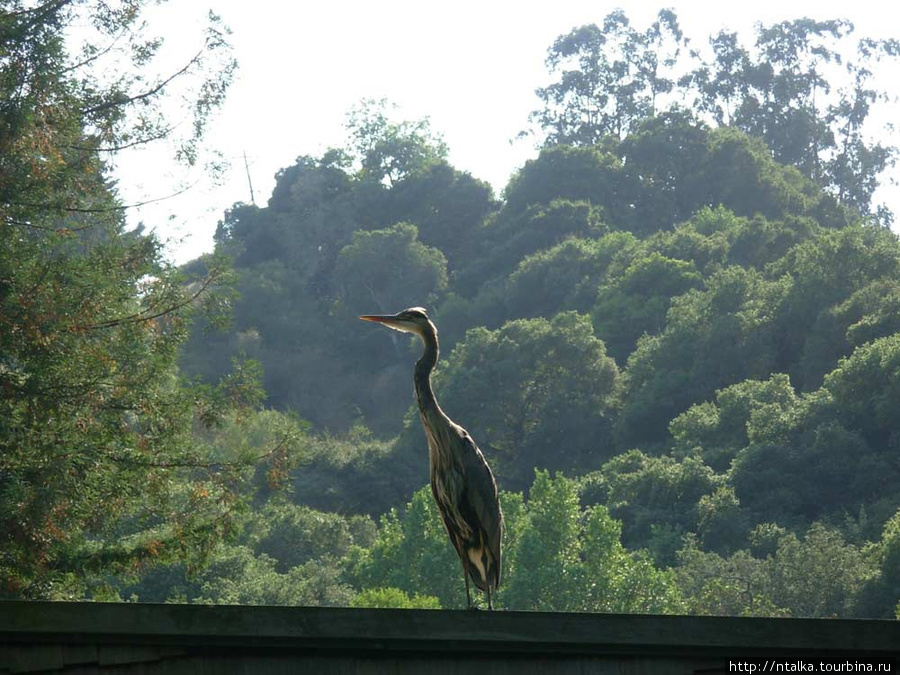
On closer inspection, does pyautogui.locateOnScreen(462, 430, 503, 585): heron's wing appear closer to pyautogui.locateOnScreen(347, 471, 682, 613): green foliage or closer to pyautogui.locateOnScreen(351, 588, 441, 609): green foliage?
pyautogui.locateOnScreen(351, 588, 441, 609): green foliage

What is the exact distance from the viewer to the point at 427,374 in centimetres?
607

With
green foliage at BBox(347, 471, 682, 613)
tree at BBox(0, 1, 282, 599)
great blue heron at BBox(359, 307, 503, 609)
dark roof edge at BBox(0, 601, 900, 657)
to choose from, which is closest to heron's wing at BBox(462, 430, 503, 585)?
great blue heron at BBox(359, 307, 503, 609)

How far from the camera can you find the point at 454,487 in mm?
5797

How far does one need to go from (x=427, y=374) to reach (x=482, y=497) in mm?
700

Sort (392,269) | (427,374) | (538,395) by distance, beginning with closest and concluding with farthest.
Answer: (427,374) → (538,395) → (392,269)

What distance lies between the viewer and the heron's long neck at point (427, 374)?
5.83m

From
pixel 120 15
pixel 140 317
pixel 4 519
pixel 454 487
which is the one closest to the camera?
pixel 454 487

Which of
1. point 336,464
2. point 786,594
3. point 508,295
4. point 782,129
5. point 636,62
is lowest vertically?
point 786,594

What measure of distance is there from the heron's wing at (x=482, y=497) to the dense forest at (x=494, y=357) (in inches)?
230

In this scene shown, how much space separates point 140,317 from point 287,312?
46885 mm

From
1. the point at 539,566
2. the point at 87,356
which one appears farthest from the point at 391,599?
the point at 87,356

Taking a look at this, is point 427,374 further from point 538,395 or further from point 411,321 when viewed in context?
point 538,395

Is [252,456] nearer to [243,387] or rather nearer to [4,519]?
[243,387]

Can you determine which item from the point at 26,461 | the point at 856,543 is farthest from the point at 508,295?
the point at 26,461
